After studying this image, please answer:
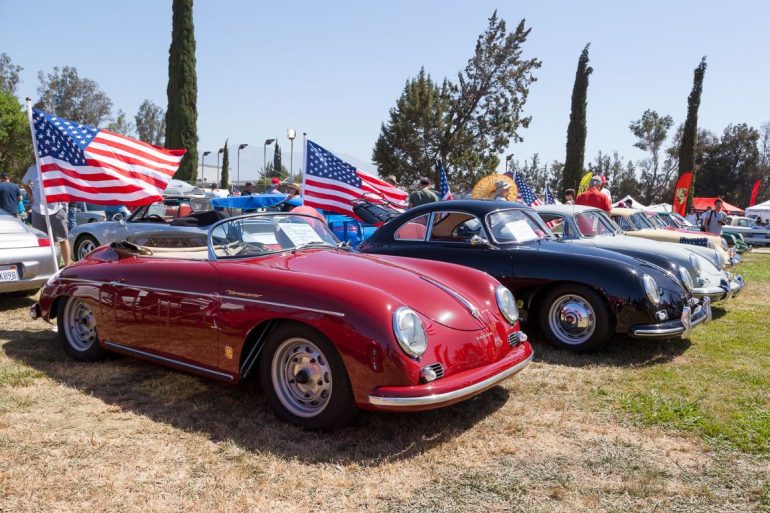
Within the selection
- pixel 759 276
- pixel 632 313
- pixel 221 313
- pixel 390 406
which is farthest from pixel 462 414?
pixel 759 276

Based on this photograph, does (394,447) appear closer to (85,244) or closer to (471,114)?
(85,244)

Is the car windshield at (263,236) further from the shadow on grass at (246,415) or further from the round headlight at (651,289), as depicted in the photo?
the round headlight at (651,289)

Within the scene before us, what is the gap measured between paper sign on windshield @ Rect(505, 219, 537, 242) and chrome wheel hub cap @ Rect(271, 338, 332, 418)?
320 centimetres

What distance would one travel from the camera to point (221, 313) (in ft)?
12.2

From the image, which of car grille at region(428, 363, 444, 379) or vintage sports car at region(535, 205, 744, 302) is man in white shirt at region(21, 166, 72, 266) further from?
car grille at region(428, 363, 444, 379)

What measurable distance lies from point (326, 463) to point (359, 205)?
360 inches

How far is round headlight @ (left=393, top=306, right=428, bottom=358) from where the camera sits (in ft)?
10.3

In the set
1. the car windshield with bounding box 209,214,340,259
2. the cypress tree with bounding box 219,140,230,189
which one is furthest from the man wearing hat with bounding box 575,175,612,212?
the cypress tree with bounding box 219,140,230,189

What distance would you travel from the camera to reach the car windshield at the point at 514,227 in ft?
19.7

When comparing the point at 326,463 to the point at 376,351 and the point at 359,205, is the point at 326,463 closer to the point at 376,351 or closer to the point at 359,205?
the point at 376,351

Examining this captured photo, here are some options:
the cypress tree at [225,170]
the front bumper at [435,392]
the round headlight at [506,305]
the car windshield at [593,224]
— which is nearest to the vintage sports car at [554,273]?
the car windshield at [593,224]

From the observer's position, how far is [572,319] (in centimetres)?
548

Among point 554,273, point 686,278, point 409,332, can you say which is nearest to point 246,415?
point 409,332

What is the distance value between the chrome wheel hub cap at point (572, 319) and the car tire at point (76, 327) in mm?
4003
